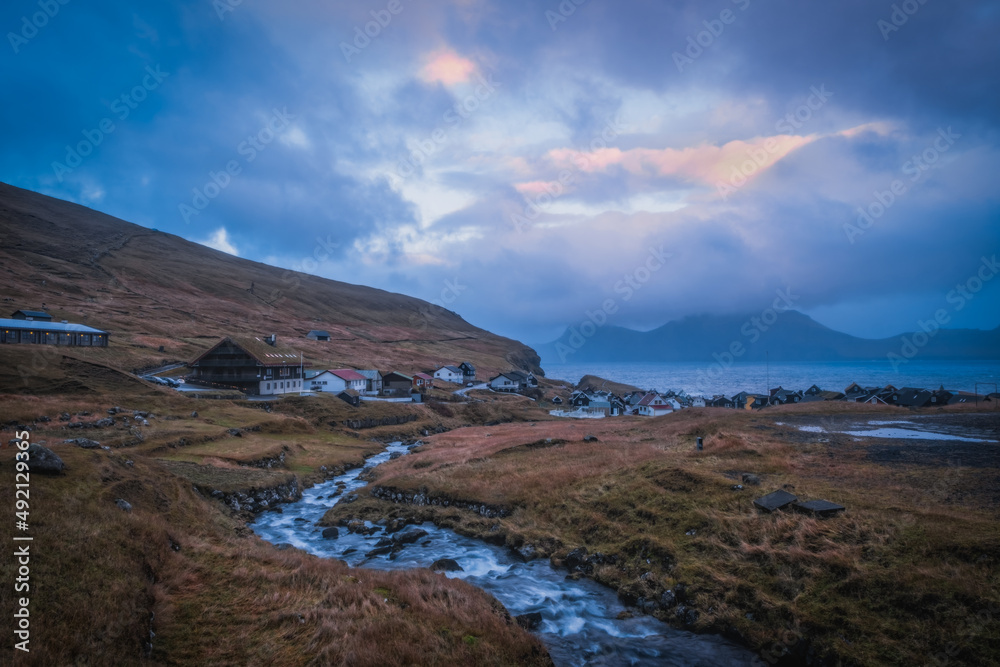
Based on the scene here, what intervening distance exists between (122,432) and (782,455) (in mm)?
49090

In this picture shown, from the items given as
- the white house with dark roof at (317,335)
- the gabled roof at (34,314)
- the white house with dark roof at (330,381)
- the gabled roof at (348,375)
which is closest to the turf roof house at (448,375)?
the gabled roof at (348,375)

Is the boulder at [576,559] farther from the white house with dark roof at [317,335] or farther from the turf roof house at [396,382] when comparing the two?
the white house with dark roof at [317,335]

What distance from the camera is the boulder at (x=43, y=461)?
16047 mm

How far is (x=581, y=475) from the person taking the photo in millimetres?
29125

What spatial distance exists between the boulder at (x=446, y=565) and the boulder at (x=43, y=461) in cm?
1461

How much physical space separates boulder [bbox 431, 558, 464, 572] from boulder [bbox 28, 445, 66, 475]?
14.6 m

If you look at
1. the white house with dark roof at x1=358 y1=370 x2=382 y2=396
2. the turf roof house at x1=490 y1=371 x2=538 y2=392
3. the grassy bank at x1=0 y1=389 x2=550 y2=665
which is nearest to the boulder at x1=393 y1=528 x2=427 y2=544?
the grassy bank at x1=0 y1=389 x2=550 y2=665

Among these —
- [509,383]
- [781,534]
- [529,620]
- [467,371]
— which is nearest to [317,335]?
[467,371]

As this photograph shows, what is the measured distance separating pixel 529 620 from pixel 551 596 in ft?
7.84

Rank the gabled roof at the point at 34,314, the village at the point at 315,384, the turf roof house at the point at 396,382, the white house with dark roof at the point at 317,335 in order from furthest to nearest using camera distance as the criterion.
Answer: the white house with dark roof at the point at 317,335, the turf roof house at the point at 396,382, the gabled roof at the point at 34,314, the village at the point at 315,384

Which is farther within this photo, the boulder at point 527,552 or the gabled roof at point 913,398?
the gabled roof at point 913,398

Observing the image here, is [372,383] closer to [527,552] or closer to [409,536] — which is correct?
[409,536]

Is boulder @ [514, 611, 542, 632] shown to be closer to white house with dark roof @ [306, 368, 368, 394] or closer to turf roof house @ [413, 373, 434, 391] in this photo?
white house with dark roof @ [306, 368, 368, 394]

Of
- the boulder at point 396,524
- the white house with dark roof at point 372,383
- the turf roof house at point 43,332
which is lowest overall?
the boulder at point 396,524
